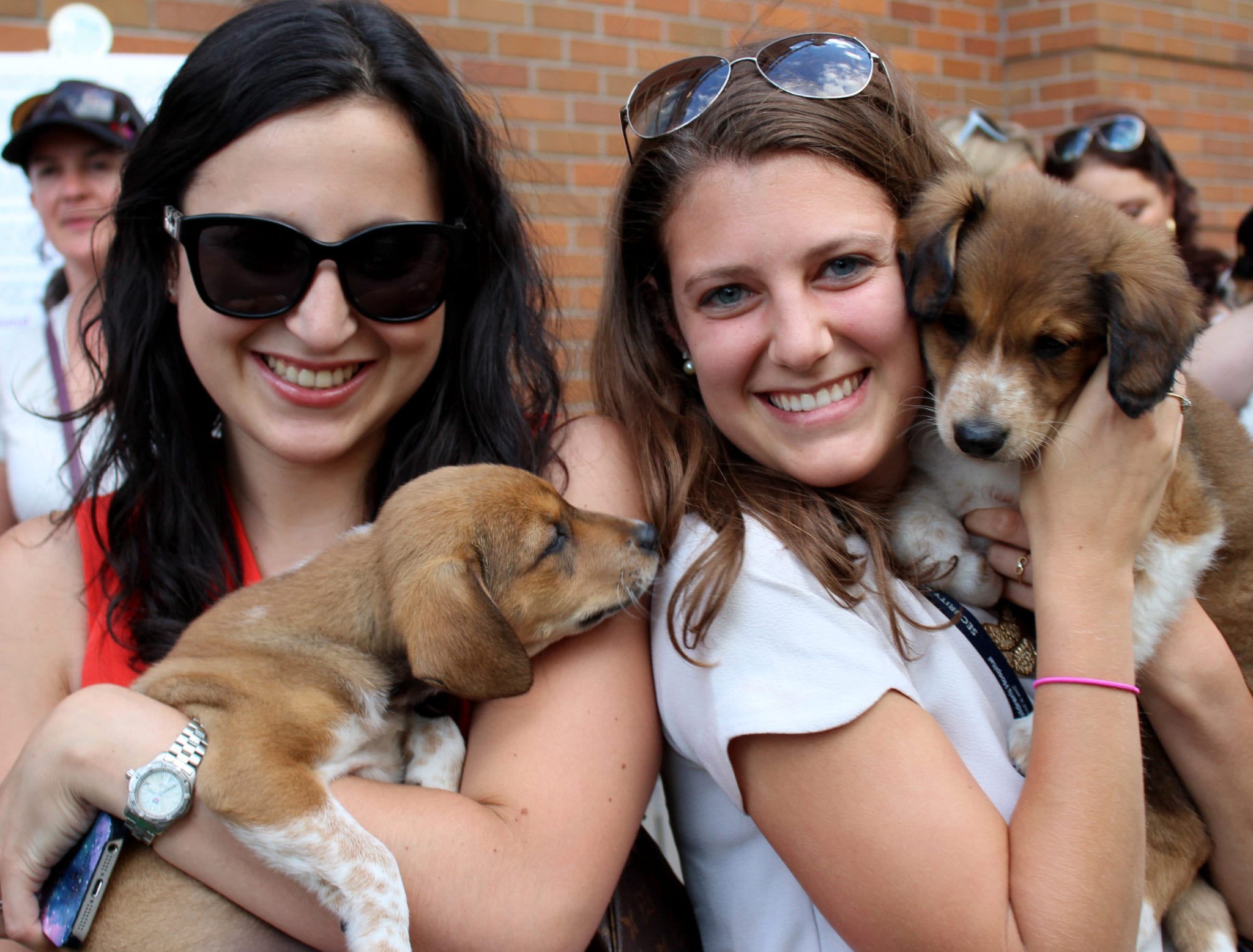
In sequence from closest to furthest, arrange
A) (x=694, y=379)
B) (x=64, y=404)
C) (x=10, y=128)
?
(x=694, y=379) < (x=64, y=404) < (x=10, y=128)

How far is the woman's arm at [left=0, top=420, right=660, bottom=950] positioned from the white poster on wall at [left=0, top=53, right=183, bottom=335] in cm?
310

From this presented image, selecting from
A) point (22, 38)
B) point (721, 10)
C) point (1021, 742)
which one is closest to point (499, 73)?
point (721, 10)

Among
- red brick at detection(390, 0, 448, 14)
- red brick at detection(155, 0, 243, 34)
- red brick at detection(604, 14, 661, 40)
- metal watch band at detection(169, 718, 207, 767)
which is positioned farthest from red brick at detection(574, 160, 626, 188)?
metal watch band at detection(169, 718, 207, 767)

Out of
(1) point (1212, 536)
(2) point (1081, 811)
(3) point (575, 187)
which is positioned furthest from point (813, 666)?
(3) point (575, 187)

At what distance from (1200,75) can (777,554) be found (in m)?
8.47

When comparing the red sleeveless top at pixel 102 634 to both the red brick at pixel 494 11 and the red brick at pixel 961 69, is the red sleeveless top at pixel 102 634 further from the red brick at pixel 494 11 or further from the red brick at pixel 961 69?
the red brick at pixel 961 69

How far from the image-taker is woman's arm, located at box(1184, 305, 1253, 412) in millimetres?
3975

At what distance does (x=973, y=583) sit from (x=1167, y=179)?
4.15 meters

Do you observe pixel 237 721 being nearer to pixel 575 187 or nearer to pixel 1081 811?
pixel 1081 811

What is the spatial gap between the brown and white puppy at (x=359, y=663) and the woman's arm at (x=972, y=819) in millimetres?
625

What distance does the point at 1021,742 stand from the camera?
2.34 metres

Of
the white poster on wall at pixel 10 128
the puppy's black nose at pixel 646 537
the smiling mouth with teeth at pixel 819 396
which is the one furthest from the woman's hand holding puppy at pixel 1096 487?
the white poster on wall at pixel 10 128

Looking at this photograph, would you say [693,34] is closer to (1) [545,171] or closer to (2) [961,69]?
(1) [545,171]

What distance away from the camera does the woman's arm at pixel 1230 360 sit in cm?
397
